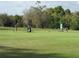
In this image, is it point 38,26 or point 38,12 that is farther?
point 38,12

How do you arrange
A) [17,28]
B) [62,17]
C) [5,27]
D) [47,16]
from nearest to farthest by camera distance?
[5,27] < [17,28] < [47,16] < [62,17]

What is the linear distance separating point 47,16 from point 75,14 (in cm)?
411

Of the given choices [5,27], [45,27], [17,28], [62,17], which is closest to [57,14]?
[62,17]

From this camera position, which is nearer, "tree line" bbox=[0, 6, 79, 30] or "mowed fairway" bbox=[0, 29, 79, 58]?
"mowed fairway" bbox=[0, 29, 79, 58]

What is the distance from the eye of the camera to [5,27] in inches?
1242

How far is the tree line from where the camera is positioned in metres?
34.3

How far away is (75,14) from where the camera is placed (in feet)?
125

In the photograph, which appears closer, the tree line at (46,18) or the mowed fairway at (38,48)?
the mowed fairway at (38,48)

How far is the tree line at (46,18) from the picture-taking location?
34.3 meters

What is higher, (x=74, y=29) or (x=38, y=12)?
(x=38, y=12)

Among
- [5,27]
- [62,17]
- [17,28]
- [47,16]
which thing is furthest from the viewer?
[62,17]

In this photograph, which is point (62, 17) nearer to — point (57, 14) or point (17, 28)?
point (57, 14)

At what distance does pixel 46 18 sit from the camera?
123 feet

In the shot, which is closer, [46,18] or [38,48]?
[38,48]
